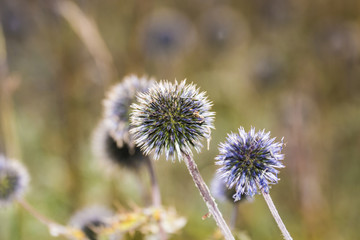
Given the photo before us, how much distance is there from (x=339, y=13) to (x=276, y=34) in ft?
2.61

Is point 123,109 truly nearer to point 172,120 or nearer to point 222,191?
point 222,191

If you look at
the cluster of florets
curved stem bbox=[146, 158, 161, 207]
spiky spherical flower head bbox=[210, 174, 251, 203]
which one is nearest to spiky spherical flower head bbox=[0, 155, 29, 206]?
the cluster of florets

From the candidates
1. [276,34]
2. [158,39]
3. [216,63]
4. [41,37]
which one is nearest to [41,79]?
[41,37]

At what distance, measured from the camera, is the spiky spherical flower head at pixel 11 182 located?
211 cm

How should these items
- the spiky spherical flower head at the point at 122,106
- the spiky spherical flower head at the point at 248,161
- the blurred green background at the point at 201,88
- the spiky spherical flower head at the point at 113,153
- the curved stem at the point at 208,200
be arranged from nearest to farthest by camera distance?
the curved stem at the point at 208,200 < the spiky spherical flower head at the point at 248,161 < the spiky spherical flower head at the point at 122,106 < the spiky spherical flower head at the point at 113,153 < the blurred green background at the point at 201,88

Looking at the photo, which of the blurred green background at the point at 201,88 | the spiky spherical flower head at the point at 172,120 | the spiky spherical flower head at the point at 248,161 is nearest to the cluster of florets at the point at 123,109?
the blurred green background at the point at 201,88

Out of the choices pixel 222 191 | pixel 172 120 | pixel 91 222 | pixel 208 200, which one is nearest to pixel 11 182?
pixel 91 222

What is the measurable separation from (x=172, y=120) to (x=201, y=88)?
142 inches

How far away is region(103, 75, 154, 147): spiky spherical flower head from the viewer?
1.93 meters

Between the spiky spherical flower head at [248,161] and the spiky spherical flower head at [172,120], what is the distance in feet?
0.32

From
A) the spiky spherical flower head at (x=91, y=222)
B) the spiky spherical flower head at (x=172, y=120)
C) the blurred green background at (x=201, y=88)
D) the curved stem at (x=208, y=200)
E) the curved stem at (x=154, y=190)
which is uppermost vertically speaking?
the blurred green background at (x=201, y=88)

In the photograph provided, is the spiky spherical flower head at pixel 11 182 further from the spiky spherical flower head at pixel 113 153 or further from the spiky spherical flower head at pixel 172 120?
the spiky spherical flower head at pixel 172 120

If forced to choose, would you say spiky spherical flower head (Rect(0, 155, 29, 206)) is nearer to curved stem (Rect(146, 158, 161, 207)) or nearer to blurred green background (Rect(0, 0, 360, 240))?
blurred green background (Rect(0, 0, 360, 240))

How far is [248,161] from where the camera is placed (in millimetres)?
1215
